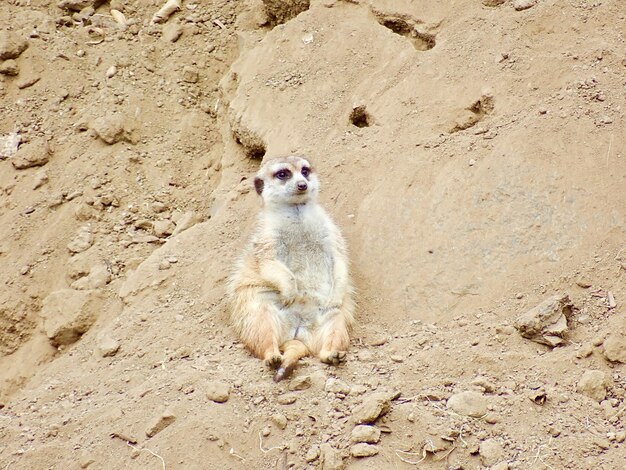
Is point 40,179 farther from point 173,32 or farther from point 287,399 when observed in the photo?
point 287,399

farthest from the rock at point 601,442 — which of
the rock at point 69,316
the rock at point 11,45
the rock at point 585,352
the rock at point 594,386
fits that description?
the rock at point 11,45

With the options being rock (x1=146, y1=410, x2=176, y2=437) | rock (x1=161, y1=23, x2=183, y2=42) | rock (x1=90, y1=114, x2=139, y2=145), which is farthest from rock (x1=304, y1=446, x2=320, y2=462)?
rock (x1=161, y1=23, x2=183, y2=42)

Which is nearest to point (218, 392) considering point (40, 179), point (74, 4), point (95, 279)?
point (95, 279)

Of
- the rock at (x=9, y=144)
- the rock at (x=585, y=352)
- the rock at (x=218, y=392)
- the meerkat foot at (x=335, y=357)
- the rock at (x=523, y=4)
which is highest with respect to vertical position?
the rock at (x=523, y=4)

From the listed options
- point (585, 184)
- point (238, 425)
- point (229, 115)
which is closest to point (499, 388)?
point (238, 425)

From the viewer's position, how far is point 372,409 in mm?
3102

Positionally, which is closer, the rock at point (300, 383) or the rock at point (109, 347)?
the rock at point (300, 383)

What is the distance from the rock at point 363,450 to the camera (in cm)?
297

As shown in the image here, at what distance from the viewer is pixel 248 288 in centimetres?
418

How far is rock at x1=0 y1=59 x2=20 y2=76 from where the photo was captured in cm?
604

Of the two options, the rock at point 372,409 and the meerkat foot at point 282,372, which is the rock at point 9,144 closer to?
the meerkat foot at point 282,372

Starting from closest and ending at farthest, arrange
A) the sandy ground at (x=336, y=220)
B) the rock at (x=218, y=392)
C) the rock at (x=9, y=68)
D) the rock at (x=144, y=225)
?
the sandy ground at (x=336, y=220)
the rock at (x=218, y=392)
the rock at (x=144, y=225)
the rock at (x=9, y=68)

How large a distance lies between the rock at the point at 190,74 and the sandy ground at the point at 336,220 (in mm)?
16

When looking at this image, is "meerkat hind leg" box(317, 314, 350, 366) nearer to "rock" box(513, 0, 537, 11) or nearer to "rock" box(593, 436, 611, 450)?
"rock" box(593, 436, 611, 450)
